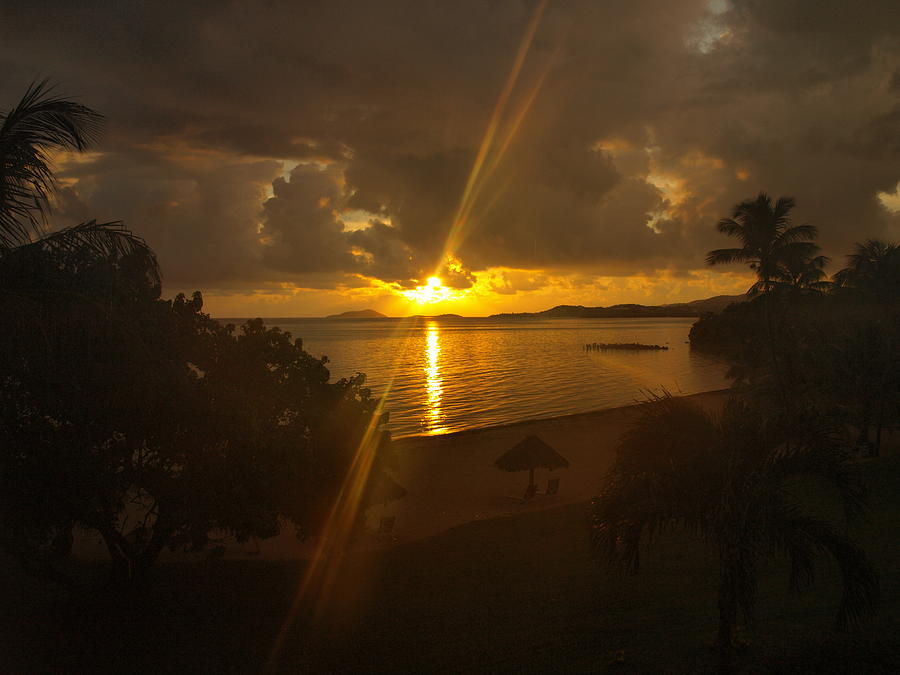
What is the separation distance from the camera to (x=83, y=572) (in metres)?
12.1

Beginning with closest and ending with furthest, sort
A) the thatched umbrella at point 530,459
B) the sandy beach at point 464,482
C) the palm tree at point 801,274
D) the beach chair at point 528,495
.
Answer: the sandy beach at point 464,482 → the thatched umbrella at point 530,459 → the beach chair at point 528,495 → the palm tree at point 801,274

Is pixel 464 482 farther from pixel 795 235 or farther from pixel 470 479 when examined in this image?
pixel 795 235

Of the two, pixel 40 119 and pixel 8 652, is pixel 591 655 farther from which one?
pixel 40 119

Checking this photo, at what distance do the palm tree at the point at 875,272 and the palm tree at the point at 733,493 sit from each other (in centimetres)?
3085

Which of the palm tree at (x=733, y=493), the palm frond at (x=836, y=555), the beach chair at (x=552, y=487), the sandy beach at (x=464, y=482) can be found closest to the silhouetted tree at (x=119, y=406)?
the sandy beach at (x=464, y=482)

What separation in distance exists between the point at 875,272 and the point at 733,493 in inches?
Answer: 1347

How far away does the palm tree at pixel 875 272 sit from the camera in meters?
31.4

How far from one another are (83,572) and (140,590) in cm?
253

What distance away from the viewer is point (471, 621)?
9383 mm

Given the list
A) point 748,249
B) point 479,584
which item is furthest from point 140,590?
point 748,249

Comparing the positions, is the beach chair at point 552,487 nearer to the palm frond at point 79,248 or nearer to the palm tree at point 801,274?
the palm tree at point 801,274

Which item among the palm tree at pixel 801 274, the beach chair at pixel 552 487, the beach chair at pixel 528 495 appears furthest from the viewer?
the palm tree at pixel 801 274

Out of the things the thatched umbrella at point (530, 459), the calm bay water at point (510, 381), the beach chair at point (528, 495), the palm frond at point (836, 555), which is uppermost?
the palm frond at point (836, 555)

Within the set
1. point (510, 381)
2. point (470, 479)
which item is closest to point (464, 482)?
point (470, 479)
